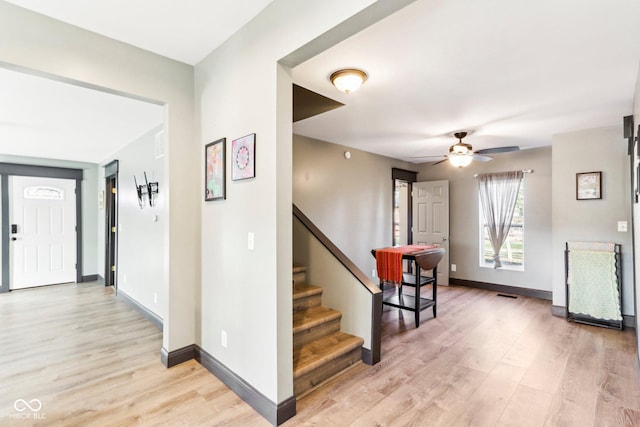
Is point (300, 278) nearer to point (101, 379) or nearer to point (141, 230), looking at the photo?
point (101, 379)

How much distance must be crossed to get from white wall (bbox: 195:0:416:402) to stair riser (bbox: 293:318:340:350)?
55 centimetres

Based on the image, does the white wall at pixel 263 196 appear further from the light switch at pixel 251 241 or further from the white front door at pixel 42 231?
the white front door at pixel 42 231

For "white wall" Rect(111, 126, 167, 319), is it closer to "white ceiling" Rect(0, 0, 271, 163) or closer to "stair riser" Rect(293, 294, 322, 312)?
"white ceiling" Rect(0, 0, 271, 163)

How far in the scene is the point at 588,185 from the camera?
3.84 metres

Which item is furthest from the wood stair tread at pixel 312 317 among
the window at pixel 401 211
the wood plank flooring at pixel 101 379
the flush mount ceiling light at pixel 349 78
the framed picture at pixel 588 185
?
the window at pixel 401 211

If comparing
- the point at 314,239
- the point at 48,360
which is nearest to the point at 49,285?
the point at 48,360

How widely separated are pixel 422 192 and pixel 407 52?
4.33 meters

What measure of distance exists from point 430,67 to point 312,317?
2.26m

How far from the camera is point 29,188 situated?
5.53 meters

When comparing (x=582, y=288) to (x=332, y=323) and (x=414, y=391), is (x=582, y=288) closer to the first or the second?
(x=414, y=391)

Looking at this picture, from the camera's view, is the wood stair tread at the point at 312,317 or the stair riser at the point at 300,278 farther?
the stair riser at the point at 300,278

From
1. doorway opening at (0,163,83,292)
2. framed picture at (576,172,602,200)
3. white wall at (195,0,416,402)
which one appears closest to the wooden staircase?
white wall at (195,0,416,402)

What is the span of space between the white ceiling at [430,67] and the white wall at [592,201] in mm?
277

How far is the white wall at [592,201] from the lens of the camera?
3.66m
